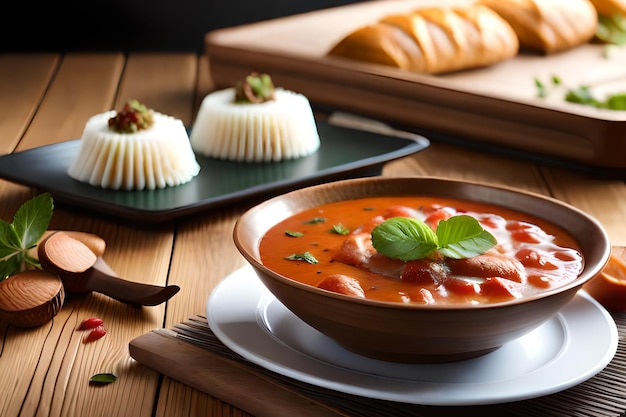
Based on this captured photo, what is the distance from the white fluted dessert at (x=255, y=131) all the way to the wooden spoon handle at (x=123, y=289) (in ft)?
2.71

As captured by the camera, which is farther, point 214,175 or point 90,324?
point 214,175

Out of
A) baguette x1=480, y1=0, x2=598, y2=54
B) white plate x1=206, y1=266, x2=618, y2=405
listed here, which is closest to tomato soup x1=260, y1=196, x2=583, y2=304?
white plate x1=206, y1=266, x2=618, y2=405

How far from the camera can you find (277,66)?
10.8 feet

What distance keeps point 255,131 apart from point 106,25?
7.06 ft

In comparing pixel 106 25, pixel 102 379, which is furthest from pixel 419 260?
pixel 106 25

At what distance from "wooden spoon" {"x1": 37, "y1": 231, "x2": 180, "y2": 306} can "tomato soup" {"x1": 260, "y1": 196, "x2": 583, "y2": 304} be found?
301 mm

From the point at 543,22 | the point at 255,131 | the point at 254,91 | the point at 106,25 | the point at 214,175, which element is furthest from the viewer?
the point at 106,25

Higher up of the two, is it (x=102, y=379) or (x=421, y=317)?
(x=421, y=317)

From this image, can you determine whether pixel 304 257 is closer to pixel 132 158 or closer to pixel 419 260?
pixel 419 260

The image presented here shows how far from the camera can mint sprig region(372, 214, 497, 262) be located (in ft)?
4.43

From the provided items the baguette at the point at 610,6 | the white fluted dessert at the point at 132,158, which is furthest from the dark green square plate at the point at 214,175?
the baguette at the point at 610,6

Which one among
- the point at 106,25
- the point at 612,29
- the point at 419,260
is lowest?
the point at 106,25

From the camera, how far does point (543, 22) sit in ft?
12.1

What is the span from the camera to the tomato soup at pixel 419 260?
1313mm
